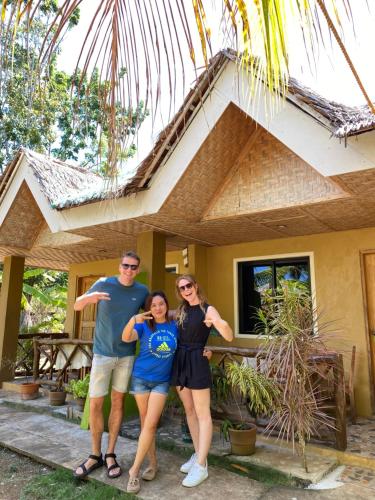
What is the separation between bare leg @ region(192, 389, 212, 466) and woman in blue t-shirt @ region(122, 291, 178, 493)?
308mm

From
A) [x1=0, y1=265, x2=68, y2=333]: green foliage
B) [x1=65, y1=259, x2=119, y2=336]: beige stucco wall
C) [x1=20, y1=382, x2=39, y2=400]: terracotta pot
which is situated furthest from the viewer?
[x1=0, y1=265, x2=68, y2=333]: green foliage

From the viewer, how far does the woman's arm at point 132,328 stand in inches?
138

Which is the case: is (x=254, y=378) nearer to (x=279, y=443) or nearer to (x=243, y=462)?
(x=243, y=462)

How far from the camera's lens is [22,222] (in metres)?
7.71

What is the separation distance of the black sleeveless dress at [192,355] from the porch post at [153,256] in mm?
2410

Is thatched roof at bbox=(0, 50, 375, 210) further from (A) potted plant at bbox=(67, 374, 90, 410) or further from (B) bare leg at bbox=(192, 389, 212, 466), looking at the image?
(A) potted plant at bbox=(67, 374, 90, 410)

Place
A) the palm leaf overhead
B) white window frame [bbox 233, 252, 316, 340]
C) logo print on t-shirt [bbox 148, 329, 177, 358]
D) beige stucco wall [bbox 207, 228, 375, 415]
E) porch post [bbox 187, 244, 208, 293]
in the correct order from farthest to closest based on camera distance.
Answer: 1. porch post [bbox 187, 244, 208, 293]
2. white window frame [bbox 233, 252, 316, 340]
3. beige stucco wall [bbox 207, 228, 375, 415]
4. logo print on t-shirt [bbox 148, 329, 177, 358]
5. the palm leaf overhead

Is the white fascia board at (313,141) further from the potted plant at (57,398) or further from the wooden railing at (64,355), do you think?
the potted plant at (57,398)

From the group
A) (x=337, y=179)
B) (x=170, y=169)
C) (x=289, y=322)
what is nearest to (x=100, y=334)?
(x=289, y=322)

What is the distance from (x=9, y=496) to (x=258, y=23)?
4.29m

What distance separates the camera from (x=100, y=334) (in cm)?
383

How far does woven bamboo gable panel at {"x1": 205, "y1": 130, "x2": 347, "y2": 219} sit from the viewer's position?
4.59 m

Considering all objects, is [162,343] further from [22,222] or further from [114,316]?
[22,222]

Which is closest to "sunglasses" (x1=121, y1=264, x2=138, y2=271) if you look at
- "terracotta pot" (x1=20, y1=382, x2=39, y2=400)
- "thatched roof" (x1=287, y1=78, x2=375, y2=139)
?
"thatched roof" (x1=287, y1=78, x2=375, y2=139)
